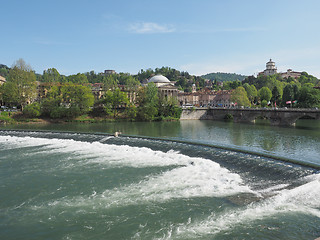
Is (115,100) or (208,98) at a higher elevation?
(208,98)

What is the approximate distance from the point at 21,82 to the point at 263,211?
2860 inches

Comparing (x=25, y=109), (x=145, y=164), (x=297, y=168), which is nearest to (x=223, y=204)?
(x=297, y=168)

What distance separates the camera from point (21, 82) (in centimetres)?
6794

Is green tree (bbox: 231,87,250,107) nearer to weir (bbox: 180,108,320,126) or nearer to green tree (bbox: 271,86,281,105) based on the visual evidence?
weir (bbox: 180,108,320,126)

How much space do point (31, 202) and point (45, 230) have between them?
3.48 m

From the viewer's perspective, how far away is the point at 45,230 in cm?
1045

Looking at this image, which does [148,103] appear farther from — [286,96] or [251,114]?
[286,96]

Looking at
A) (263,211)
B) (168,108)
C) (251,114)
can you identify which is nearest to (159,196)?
(263,211)

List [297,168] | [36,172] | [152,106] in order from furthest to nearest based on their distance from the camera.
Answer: [152,106] → [36,172] → [297,168]

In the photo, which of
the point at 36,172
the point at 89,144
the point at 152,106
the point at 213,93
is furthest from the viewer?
the point at 213,93

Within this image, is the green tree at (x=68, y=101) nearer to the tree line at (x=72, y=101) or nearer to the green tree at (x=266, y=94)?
the tree line at (x=72, y=101)

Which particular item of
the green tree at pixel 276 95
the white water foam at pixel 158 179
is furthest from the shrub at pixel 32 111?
the green tree at pixel 276 95

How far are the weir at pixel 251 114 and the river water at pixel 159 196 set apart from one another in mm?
36927

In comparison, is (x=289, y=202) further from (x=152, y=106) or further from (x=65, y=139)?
(x=152, y=106)
